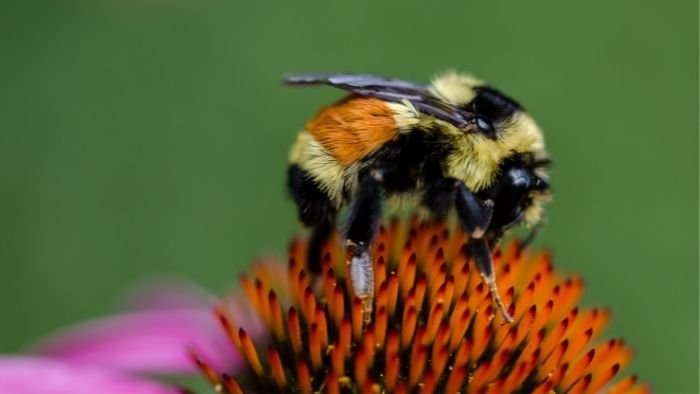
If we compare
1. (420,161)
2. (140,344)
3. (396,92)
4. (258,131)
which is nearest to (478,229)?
(420,161)

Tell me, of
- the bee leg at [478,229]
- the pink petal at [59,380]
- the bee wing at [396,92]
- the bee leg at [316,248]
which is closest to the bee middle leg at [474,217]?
the bee leg at [478,229]

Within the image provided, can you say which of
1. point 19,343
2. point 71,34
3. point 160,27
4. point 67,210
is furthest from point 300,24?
point 19,343

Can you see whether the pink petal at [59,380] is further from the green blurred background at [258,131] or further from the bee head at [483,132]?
the green blurred background at [258,131]

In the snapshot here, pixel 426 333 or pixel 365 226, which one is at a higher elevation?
pixel 365 226

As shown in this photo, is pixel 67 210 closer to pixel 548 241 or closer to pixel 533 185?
pixel 548 241

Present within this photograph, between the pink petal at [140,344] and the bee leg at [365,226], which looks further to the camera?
the pink petal at [140,344]

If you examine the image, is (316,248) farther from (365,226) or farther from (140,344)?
(140,344)
